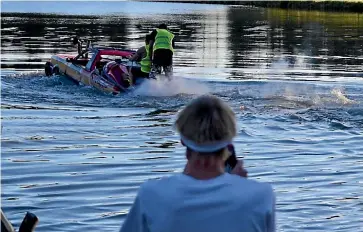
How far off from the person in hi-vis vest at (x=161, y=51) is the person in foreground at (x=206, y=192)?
55.5 feet

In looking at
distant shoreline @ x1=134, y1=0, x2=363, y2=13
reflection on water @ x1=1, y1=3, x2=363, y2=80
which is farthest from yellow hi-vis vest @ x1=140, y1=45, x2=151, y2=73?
distant shoreline @ x1=134, y1=0, x2=363, y2=13

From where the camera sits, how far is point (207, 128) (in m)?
3.81

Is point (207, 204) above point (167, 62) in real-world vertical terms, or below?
above

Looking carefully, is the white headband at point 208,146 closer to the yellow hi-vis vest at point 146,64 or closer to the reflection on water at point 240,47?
the yellow hi-vis vest at point 146,64

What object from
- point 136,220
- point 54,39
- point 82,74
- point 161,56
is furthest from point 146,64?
point 54,39

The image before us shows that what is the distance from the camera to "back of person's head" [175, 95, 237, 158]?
381 centimetres

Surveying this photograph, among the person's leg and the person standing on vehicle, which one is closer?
the person standing on vehicle

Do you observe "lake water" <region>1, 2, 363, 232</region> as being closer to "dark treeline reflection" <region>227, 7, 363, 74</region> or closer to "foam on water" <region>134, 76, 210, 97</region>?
"foam on water" <region>134, 76, 210, 97</region>

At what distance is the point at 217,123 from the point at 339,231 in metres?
5.58

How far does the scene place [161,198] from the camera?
3.84m

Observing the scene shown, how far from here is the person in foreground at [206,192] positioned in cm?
383

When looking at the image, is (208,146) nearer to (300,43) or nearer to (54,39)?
(54,39)

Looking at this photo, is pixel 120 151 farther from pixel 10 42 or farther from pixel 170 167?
pixel 10 42

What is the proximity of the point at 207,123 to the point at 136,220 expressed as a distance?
0.52 m
